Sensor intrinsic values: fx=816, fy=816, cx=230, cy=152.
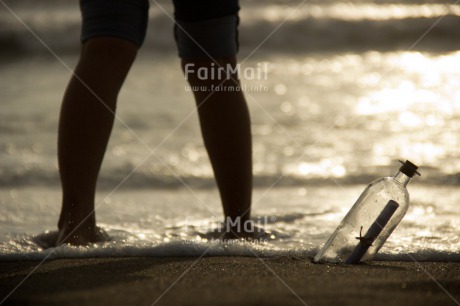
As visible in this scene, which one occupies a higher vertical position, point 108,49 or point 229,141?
point 108,49

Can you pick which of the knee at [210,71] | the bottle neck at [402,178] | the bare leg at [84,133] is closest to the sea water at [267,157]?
the bare leg at [84,133]

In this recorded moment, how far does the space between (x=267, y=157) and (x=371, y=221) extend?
2.11 m

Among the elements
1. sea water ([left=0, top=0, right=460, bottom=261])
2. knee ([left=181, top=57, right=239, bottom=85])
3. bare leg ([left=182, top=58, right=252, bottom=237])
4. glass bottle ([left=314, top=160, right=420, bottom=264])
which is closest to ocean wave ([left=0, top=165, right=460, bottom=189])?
sea water ([left=0, top=0, right=460, bottom=261])

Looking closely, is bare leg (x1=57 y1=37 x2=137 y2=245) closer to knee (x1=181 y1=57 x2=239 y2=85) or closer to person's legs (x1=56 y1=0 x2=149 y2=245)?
person's legs (x1=56 y1=0 x2=149 y2=245)

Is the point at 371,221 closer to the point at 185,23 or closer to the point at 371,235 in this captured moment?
the point at 371,235

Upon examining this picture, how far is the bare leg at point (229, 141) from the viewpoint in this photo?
2.31 metres

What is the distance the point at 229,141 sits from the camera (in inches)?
92.2

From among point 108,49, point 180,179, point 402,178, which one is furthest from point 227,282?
point 180,179

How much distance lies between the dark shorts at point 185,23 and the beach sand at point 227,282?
2.02 ft

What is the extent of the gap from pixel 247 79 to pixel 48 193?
450 cm

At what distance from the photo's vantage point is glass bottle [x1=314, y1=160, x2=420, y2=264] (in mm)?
1859

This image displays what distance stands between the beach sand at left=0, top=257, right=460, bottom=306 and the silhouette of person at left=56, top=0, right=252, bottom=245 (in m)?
0.22

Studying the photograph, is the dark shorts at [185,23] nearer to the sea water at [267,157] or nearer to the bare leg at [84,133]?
the bare leg at [84,133]

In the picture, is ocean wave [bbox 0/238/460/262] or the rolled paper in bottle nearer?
the rolled paper in bottle
